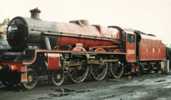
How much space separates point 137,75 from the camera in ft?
80.5

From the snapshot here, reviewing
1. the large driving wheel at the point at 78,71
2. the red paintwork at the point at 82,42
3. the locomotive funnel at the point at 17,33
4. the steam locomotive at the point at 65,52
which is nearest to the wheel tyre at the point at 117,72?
the steam locomotive at the point at 65,52

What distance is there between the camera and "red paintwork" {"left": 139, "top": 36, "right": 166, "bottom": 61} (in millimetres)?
24688

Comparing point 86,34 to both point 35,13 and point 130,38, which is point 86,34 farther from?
point 130,38

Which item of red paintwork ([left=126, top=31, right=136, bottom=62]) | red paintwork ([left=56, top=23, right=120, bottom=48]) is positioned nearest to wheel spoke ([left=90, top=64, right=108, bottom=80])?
red paintwork ([left=56, top=23, right=120, bottom=48])

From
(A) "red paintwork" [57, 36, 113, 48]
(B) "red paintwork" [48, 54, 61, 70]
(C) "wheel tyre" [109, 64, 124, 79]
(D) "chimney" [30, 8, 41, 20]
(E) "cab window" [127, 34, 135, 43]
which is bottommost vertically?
(C) "wheel tyre" [109, 64, 124, 79]

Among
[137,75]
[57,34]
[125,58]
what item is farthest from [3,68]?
[137,75]

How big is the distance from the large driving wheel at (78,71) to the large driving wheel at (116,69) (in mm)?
2330

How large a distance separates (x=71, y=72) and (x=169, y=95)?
614 centimetres

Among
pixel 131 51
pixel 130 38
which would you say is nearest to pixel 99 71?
pixel 131 51

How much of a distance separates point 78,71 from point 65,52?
176 centimetres

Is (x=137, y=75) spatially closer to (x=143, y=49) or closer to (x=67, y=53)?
(x=143, y=49)

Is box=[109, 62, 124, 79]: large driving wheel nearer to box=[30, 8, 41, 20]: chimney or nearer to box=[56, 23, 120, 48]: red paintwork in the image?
box=[56, 23, 120, 48]: red paintwork

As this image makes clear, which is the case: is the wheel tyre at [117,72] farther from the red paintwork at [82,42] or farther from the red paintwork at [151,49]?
the red paintwork at [151,49]

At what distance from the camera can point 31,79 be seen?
1575cm
